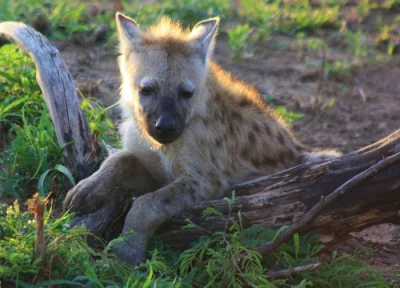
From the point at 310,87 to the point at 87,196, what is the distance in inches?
133

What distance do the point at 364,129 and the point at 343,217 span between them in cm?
271

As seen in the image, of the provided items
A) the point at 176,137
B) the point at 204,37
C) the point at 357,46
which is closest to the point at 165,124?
the point at 176,137

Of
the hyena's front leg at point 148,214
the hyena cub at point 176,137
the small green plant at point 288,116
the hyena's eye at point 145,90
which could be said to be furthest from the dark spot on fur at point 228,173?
the small green plant at point 288,116

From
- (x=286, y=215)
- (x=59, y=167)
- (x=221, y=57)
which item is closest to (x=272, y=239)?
(x=286, y=215)

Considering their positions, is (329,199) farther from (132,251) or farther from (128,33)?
(128,33)

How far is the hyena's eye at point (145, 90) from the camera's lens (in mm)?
4184

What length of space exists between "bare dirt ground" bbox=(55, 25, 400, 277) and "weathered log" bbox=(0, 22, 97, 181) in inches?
43.8

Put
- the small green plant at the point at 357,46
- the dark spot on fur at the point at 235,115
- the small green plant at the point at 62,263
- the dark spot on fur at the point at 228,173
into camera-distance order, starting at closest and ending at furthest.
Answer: the small green plant at the point at 62,263 < the dark spot on fur at the point at 228,173 < the dark spot on fur at the point at 235,115 < the small green plant at the point at 357,46

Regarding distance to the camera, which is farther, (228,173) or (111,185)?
(228,173)

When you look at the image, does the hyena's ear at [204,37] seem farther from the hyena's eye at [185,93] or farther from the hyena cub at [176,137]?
the hyena's eye at [185,93]

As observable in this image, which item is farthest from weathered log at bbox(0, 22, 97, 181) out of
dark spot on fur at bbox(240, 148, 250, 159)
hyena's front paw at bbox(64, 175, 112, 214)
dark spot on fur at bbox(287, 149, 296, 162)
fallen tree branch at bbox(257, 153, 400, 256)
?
fallen tree branch at bbox(257, 153, 400, 256)

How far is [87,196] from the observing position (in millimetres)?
4059

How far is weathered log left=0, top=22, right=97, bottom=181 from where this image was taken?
445cm

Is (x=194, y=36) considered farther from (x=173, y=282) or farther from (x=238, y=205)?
(x=173, y=282)
